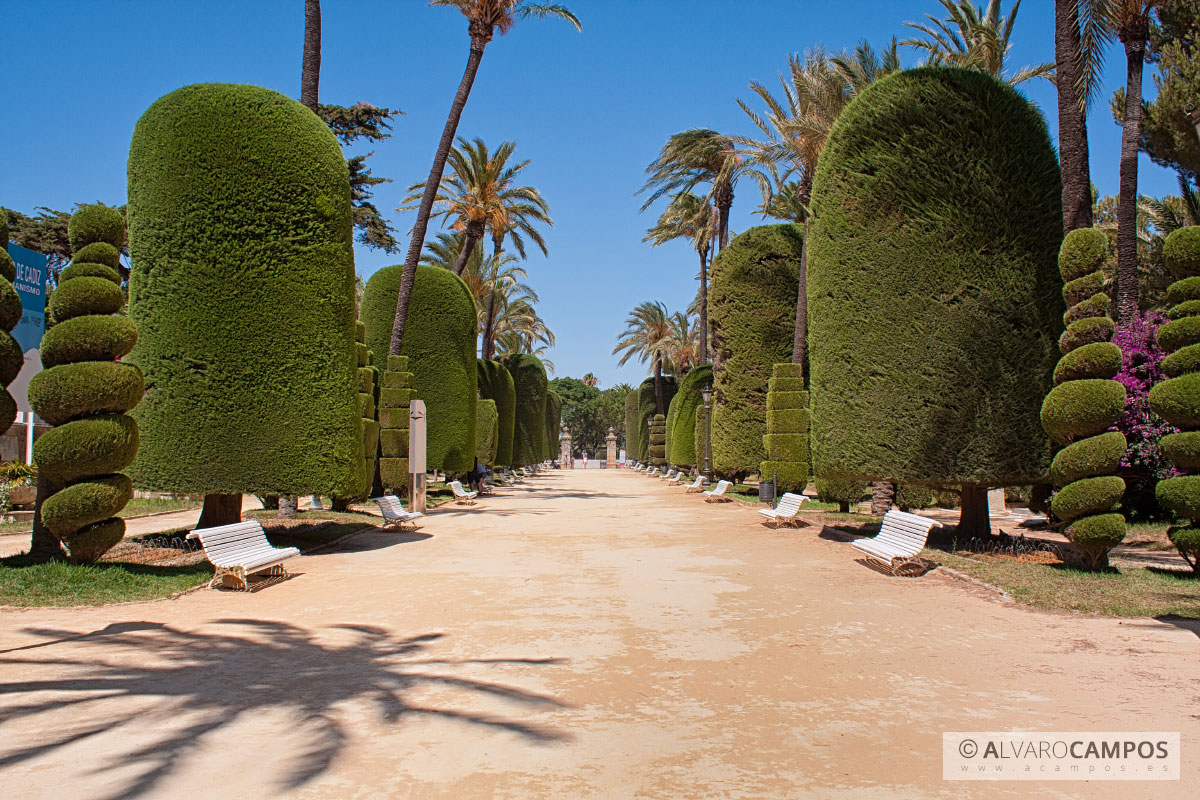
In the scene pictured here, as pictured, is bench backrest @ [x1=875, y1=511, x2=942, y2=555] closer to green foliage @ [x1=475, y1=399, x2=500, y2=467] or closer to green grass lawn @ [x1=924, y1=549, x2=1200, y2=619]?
green grass lawn @ [x1=924, y1=549, x2=1200, y2=619]

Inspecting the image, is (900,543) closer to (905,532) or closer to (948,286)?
(905,532)

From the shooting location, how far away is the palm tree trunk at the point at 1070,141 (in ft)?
39.1

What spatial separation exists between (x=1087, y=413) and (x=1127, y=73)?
11003 millimetres

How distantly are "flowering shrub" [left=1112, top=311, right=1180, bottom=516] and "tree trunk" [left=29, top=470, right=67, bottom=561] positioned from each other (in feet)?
53.8

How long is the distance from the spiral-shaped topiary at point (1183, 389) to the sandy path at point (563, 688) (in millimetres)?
2872

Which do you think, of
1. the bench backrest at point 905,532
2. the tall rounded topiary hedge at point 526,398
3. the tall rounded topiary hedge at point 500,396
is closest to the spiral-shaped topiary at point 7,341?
the bench backrest at point 905,532

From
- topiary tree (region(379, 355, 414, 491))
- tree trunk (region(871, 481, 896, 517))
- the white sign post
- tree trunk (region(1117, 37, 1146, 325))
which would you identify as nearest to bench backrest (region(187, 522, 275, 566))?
the white sign post

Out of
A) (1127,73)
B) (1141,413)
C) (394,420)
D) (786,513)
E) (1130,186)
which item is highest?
(1127,73)

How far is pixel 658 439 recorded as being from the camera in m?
46.7

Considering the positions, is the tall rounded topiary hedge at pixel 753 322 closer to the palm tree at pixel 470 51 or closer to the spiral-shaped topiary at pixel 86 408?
the palm tree at pixel 470 51

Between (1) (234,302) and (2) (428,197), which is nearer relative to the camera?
(1) (234,302)

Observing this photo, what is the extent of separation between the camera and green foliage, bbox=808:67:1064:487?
11922mm

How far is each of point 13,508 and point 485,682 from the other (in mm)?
16497

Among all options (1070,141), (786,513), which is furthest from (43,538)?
(1070,141)
